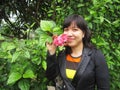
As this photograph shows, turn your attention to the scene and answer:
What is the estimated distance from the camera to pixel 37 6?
17.8 ft

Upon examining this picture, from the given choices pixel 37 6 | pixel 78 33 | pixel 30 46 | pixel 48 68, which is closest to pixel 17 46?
pixel 30 46

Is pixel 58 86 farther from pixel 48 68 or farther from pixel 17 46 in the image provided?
pixel 17 46

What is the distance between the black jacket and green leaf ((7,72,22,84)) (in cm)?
28

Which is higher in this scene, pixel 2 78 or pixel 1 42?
pixel 1 42

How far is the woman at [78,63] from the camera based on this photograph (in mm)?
2996

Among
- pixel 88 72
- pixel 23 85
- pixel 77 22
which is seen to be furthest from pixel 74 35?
pixel 23 85

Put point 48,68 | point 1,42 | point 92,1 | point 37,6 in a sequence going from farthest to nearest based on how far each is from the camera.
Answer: point 37,6 < point 92,1 < point 1,42 < point 48,68

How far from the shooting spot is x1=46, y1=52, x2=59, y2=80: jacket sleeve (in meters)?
3.05

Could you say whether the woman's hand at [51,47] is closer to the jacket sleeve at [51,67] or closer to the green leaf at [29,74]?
the jacket sleeve at [51,67]

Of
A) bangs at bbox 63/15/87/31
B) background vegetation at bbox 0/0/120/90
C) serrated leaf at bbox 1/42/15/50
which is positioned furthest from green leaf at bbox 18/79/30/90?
bangs at bbox 63/15/87/31

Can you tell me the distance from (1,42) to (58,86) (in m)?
0.73

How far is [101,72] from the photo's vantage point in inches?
119

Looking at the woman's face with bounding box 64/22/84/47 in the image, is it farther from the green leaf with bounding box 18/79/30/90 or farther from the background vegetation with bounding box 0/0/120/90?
the green leaf with bounding box 18/79/30/90

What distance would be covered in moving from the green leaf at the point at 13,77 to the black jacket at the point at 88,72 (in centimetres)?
28
